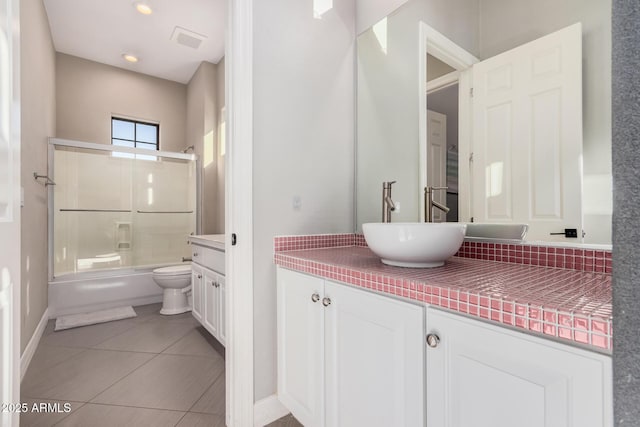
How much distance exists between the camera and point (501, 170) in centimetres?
113

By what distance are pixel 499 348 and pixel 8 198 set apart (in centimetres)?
127

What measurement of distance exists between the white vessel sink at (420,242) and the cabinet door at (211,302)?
146 cm

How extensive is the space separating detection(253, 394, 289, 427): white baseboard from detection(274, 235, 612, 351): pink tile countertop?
0.70 metres


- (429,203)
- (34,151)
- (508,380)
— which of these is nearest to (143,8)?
(34,151)

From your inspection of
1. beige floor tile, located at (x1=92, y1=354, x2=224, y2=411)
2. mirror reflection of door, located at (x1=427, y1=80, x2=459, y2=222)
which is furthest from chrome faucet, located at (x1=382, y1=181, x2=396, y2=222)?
beige floor tile, located at (x1=92, y1=354, x2=224, y2=411)

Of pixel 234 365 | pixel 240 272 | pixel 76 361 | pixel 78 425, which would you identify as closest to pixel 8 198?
pixel 240 272

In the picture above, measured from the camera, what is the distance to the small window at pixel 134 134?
12.9 feet

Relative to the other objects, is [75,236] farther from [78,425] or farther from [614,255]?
[614,255]

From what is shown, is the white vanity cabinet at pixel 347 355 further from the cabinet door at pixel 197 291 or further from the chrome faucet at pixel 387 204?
the cabinet door at pixel 197 291

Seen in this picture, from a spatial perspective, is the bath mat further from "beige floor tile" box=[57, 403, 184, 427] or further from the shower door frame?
"beige floor tile" box=[57, 403, 184, 427]

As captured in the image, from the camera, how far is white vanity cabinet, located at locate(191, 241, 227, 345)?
6.55ft

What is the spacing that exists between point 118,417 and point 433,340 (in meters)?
1.56

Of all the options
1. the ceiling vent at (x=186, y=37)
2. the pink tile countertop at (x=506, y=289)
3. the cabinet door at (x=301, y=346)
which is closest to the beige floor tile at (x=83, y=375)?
the cabinet door at (x=301, y=346)

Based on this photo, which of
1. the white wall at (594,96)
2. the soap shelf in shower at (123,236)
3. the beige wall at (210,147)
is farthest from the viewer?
the beige wall at (210,147)
